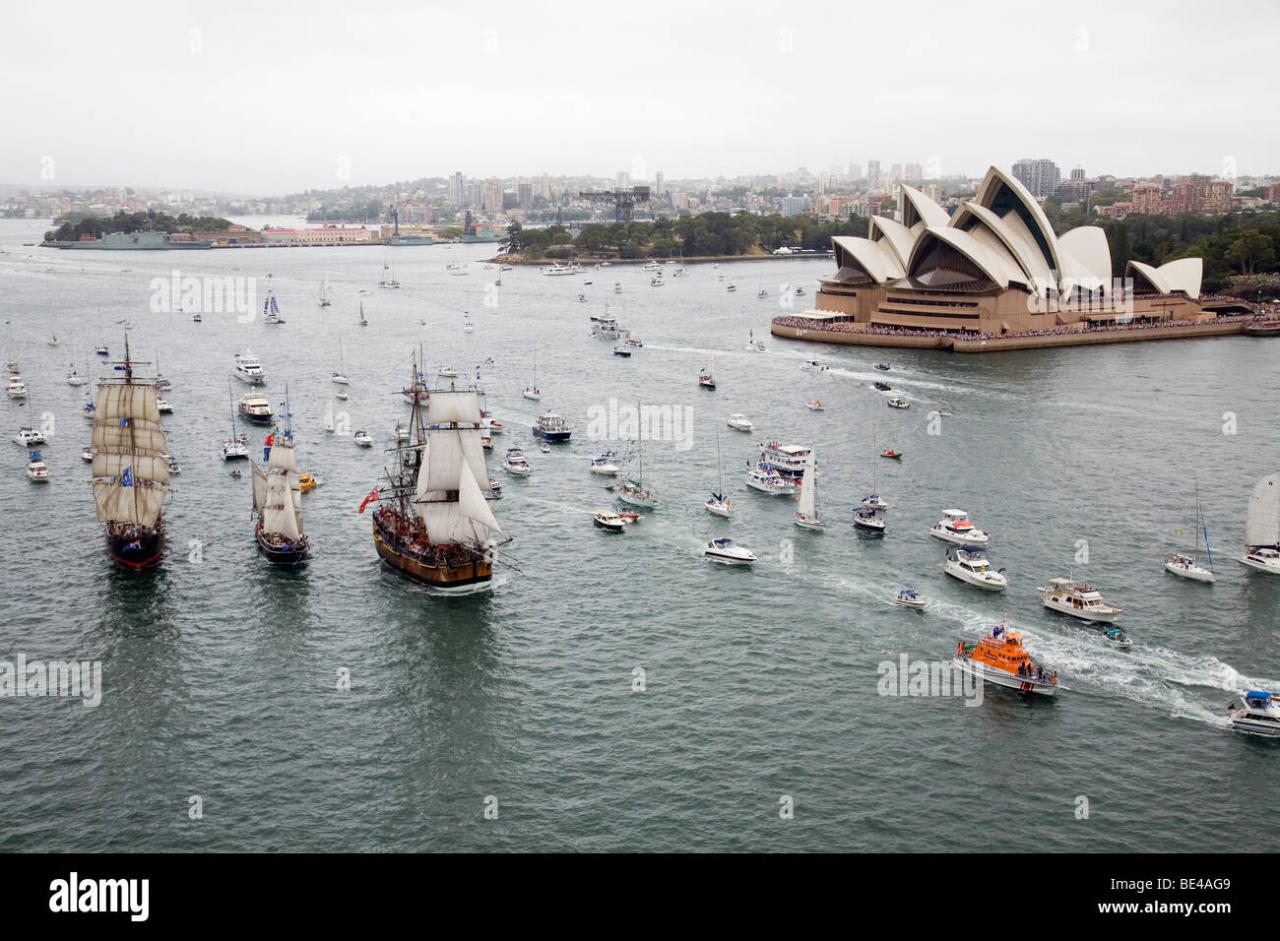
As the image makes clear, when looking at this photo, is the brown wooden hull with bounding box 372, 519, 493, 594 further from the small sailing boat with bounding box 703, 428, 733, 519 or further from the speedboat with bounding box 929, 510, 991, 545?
the speedboat with bounding box 929, 510, 991, 545

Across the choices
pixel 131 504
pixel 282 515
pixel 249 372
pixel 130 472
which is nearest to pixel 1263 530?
pixel 282 515

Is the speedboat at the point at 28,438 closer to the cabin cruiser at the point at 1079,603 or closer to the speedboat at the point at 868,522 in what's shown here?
the speedboat at the point at 868,522

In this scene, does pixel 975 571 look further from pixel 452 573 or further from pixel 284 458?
pixel 284 458

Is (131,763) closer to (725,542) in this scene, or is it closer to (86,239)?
(725,542)

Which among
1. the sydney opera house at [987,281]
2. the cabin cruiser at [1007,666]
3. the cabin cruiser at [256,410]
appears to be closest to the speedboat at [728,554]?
the cabin cruiser at [1007,666]

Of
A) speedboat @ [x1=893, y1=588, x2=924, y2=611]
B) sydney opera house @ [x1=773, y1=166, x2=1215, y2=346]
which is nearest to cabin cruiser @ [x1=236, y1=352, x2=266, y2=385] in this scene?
sydney opera house @ [x1=773, y1=166, x2=1215, y2=346]
